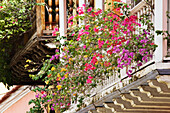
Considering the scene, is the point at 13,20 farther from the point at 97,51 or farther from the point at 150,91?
the point at 150,91

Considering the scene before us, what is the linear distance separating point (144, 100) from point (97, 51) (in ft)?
5.19

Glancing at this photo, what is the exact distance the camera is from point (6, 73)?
39.5 ft

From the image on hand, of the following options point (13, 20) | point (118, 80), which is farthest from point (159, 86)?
point (13, 20)

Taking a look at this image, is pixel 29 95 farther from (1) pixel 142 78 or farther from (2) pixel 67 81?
(1) pixel 142 78

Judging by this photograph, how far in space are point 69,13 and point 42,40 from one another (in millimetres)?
911

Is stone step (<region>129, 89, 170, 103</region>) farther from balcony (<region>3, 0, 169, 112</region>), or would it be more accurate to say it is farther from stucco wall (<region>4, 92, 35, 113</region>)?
stucco wall (<region>4, 92, 35, 113</region>)

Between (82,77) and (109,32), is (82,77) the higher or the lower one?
the lower one

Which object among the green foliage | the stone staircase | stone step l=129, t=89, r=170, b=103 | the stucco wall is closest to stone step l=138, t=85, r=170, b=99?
the stone staircase

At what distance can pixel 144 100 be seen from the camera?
18.9 ft

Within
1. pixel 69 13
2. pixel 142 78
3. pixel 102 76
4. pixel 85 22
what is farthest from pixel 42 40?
pixel 142 78

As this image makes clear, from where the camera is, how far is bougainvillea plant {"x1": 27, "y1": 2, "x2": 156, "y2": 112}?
234 inches

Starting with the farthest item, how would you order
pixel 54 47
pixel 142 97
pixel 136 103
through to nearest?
pixel 54 47, pixel 136 103, pixel 142 97

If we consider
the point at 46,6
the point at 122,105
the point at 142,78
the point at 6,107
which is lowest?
the point at 6,107

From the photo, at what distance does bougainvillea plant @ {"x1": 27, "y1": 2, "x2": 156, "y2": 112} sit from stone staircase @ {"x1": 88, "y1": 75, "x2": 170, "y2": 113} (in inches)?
13.7
